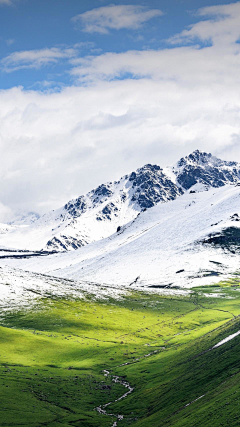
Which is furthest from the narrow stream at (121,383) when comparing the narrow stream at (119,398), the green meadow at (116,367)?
the green meadow at (116,367)

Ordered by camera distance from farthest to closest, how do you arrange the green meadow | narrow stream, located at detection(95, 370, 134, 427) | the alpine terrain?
narrow stream, located at detection(95, 370, 134, 427), the alpine terrain, the green meadow

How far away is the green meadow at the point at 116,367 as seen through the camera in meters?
58.7

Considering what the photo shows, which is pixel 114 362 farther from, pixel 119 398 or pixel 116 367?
pixel 119 398

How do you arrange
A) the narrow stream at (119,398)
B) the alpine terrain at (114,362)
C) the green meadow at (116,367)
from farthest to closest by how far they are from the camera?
the narrow stream at (119,398), the alpine terrain at (114,362), the green meadow at (116,367)

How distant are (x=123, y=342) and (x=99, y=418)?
4867 centimetres

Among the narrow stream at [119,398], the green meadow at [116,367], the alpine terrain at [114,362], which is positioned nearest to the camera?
the green meadow at [116,367]

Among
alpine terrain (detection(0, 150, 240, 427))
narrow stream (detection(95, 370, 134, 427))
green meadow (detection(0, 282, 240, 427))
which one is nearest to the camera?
green meadow (detection(0, 282, 240, 427))

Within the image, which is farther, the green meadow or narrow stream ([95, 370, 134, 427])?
narrow stream ([95, 370, 134, 427])

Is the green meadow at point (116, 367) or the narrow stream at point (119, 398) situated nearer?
the green meadow at point (116, 367)

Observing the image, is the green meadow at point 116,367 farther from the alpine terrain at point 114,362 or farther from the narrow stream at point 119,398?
the narrow stream at point 119,398

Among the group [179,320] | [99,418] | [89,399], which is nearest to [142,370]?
[89,399]

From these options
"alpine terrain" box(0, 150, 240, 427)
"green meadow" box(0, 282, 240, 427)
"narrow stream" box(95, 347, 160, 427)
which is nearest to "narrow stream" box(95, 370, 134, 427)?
"narrow stream" box(95, 347, 160, 427)

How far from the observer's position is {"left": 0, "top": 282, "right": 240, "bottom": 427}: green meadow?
5869cm

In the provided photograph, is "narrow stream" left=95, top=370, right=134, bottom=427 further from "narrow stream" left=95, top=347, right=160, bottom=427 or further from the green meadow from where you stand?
the green meadow
